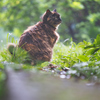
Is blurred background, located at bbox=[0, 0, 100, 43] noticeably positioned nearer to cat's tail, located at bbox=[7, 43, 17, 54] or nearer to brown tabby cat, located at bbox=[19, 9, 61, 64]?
brown tabby cat, located at bbox=[19, 9, 61, 64]

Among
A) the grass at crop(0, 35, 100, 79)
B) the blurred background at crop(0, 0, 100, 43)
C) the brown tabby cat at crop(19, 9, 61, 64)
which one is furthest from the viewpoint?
the blurred background at crop(0, 0, 100, 43)

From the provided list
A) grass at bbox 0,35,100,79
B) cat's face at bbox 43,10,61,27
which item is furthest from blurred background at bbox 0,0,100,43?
grass at bbox 0,35,100,79

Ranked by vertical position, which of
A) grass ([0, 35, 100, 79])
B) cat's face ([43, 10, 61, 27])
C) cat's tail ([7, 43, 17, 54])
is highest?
cat's face ([43, 10, 61, 27])

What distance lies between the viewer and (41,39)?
2.50 meters

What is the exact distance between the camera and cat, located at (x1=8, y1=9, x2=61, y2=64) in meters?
2.44

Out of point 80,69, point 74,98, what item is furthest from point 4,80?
point 80,69

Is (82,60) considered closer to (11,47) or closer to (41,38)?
(41,38)

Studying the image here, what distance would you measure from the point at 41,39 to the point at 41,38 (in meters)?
0.02

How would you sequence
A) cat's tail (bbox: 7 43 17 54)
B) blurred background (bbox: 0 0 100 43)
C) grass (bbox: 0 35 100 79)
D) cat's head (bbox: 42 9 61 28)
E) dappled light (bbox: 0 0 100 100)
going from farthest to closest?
blurred background (bbox: 0 0 100 43), cat's head (bbox: 42 9 61 28), cat's tail (bbox: 7 43 17 54), grass (bbox: 0 35 100 79), dappled light (bbox: 0 0 100 100)

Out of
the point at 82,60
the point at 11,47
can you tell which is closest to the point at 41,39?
the point at 11,47

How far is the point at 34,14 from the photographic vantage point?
5.93 meters

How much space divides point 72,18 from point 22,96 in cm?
612

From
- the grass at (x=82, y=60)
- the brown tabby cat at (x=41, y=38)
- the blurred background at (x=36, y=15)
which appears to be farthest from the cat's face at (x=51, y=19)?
the blurred background at (x=36, y=15)

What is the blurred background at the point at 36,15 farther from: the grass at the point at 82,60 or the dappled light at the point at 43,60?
the grass at the point at 82,60
